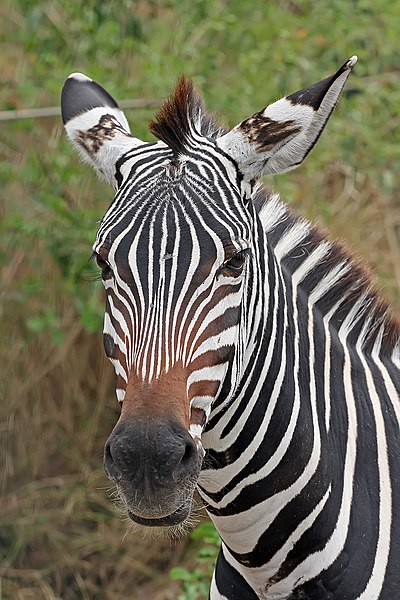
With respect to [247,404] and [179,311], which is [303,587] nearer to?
[247,404]

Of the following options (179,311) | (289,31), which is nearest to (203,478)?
(179,311)

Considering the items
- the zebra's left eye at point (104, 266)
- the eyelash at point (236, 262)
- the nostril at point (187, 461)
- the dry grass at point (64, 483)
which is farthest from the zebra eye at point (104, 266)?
the dry grass at point (64, 483)

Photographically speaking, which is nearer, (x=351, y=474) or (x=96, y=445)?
(x=351, y=474)

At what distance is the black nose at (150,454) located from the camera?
2.88 m

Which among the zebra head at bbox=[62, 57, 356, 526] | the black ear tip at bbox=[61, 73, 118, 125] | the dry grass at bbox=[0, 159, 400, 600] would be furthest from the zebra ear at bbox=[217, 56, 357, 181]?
the dry grass at bbox=[0, 159, 400, 600]

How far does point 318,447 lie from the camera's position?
3.58 m

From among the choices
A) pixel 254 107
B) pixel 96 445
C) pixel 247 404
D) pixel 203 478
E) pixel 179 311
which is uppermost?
pixel 254 107

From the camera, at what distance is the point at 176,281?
10.3 ft

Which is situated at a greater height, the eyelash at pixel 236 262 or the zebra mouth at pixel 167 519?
the eyelash at pixel 236 262

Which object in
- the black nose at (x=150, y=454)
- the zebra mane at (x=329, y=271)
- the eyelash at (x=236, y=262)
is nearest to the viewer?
the black nose at (x=150, y=454)

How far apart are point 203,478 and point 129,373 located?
2.20ft

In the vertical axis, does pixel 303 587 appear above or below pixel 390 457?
below

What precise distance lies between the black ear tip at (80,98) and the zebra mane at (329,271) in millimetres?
759

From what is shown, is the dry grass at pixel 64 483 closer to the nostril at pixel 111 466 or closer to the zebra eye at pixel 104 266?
the zebra eye at pixel 104 266
